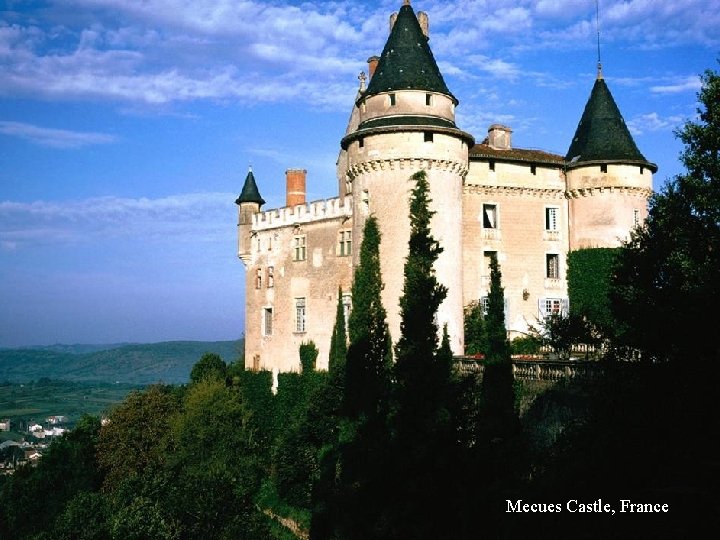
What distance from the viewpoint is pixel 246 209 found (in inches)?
1850

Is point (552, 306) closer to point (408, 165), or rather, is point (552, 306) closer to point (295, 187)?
point (408, 165)

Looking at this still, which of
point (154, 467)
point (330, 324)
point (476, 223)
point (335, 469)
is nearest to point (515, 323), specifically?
point (476, 223)

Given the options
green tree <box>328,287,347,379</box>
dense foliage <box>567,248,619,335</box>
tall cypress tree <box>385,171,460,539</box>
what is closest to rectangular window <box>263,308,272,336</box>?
green tree <box>328,287,347,379</box>

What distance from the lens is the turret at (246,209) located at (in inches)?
1825

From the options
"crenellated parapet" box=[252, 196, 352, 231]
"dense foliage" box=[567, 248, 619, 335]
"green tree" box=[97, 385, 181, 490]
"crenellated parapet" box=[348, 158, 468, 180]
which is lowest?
"green tree" box=[97, 385, 181, 490]

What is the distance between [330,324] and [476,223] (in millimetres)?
9485

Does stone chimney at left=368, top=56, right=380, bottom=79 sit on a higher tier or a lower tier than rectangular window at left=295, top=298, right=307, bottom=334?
higher

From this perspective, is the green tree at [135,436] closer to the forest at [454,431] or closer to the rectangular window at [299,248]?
the forest at [454,431]

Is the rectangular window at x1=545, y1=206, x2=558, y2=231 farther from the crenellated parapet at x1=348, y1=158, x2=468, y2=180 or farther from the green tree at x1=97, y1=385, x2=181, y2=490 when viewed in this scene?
the green tree at x1=97, y1=385, x2=181, y2=490

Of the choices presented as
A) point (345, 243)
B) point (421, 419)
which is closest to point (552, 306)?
point (345, 243)

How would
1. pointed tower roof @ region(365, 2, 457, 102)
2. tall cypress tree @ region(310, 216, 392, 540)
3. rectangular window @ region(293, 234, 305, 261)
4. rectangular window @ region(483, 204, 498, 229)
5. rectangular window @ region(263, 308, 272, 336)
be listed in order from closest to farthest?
tall cypress tree @ region(310, 216, 392, 540) → pointed tower roof @ region(365, 2, 457, 102) → rectangular window @ region(483, 204, 498, 229) → rectangular window @ region(293, 234, 305, 261) → rectangular window @ region(263, 308, 272, 336)

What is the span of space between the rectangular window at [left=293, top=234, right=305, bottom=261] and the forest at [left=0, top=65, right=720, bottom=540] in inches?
230

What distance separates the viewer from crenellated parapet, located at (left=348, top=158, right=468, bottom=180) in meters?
31.9

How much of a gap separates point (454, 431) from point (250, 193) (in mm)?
28115
